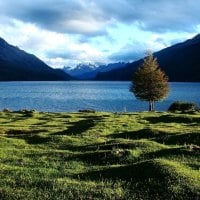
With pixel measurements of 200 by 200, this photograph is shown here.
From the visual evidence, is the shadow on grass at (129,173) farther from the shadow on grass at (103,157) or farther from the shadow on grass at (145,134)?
the shadow on grass at (145,134)

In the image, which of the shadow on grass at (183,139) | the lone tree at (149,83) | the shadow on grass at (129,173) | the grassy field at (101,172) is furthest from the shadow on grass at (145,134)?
the lone tree at (149,83)

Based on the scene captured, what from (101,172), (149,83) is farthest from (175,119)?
(149,83)

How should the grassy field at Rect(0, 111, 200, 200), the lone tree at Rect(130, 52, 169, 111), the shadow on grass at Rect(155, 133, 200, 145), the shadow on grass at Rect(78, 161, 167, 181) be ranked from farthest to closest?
1. the lone tree at Rect(130, 52, 169, 111)
2. the shadow on grass at Rect(155, 133, 200, 145)
3. the shadow on grass at Rect(78, 161, 167, 181)
4. the grassy field at Rect(0, 111, 200, 200)

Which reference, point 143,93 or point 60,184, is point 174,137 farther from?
point 143,93

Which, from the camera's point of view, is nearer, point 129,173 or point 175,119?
point 129,173

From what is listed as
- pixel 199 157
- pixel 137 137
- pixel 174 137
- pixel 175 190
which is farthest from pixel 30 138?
pixel 175 190

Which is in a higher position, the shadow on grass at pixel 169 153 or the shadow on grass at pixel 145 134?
the shadow on grass at pixel 169 153

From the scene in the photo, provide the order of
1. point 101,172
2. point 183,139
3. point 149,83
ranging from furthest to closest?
point 149,83
point 183,139
point 101,172

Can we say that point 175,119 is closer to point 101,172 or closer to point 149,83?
point 101,172

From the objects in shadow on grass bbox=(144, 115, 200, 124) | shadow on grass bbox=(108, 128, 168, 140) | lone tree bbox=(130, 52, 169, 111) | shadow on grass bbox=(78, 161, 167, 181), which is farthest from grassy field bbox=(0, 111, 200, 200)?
lone tree bbox=(130, 52, 169, 111)

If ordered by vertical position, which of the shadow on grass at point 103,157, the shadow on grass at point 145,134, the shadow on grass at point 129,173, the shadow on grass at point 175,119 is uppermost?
the shadow on grass at point 129,173

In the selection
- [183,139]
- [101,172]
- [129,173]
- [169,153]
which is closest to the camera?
[129,173]

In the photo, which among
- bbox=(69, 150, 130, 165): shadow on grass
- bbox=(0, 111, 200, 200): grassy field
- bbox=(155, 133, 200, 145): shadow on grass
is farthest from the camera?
bbox=(155, 133, 200, 145): shadow on grass

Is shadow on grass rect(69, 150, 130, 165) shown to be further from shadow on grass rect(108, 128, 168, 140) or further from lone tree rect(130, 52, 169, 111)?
lone tree rect(130, 52, 169, 111)
